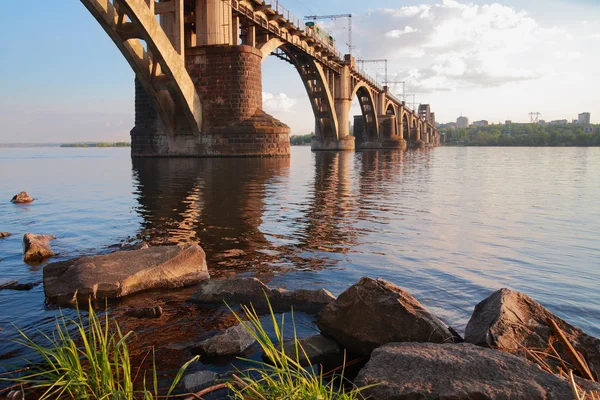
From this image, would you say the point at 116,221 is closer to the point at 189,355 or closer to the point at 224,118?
the point at 189,355

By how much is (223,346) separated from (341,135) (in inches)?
2664

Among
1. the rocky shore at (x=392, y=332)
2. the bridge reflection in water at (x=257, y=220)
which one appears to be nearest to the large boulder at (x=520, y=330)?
the rocky shore at (x=392, y=332)

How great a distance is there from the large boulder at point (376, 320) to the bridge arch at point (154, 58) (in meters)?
26.5

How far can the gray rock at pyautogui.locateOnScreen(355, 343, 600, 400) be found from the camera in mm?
2660

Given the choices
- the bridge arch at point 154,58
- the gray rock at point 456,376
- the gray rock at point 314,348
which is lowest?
the gray rock at point 314,348

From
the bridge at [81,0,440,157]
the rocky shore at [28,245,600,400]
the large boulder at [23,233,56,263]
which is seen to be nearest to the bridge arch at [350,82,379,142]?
the bridge at [81,0,440,157]

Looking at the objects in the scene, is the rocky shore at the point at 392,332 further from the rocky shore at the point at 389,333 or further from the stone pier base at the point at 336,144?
the stone pier base at the point at 336,144

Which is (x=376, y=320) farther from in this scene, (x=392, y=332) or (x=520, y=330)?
(x=520, y=330)

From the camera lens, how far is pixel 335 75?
6931cm

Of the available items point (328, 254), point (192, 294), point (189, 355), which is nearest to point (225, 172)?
point (328, 254)

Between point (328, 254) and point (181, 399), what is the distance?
472 cm

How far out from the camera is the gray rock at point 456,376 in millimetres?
2660

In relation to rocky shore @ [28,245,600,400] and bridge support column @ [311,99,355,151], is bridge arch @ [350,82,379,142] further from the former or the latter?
rocky shore @ [28,245,600,400]

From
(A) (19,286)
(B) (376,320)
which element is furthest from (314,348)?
(A) (19,286)
